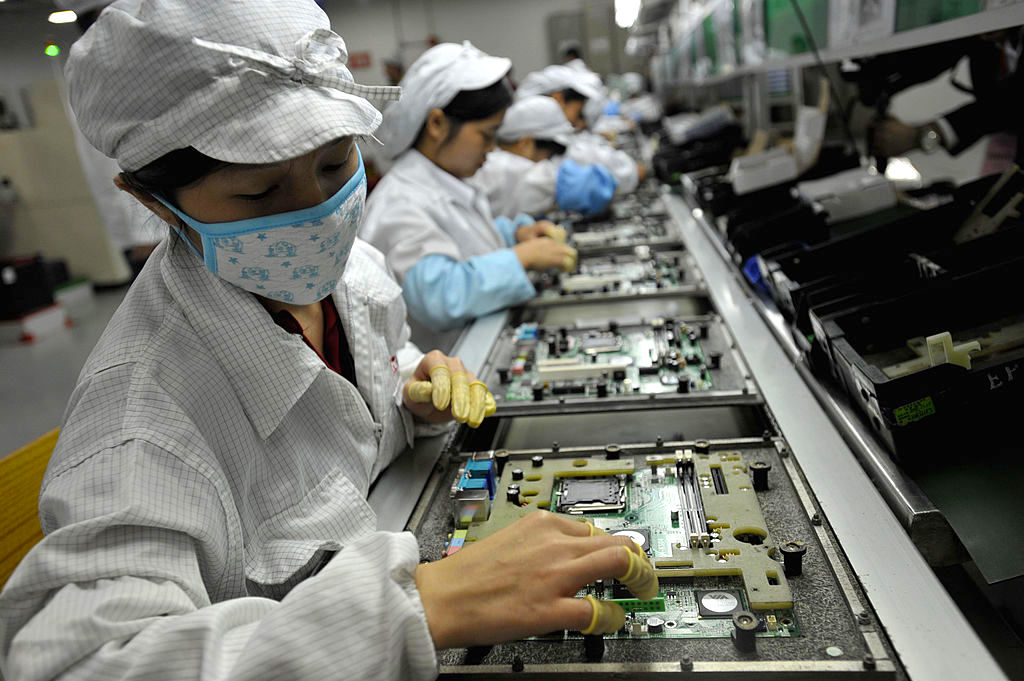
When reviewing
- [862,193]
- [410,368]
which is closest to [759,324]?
[862,193]

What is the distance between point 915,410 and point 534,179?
3.14m

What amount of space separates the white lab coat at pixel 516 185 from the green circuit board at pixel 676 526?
113 inches

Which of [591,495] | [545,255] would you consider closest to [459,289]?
[545,255]

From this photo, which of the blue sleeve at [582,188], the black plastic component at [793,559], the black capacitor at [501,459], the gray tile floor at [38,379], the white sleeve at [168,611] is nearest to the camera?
the white sleeve at [168,611]

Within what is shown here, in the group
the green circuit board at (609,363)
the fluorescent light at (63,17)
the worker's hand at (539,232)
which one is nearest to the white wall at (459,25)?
the worker's hand at (539,232)

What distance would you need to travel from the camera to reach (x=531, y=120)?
4.19m

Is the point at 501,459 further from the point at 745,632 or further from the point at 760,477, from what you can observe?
the point at 745,632

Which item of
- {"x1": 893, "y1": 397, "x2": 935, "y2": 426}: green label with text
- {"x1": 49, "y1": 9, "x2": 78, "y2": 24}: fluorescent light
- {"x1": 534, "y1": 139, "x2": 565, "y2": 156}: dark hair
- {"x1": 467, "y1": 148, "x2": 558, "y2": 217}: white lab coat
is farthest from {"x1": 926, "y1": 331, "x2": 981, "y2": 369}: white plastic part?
{"x1": 534, "y1": 139, "x2": 565, "y2": 156}: dark hair

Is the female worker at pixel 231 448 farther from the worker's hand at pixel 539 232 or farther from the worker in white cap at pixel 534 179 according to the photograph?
the worker in white cap at pixel 534 179

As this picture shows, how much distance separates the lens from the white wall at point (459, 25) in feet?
43.5

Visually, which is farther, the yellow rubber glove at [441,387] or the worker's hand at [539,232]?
the worker's hand at [539,232]

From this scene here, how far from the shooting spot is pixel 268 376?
104cm

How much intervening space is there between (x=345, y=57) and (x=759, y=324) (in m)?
1.34

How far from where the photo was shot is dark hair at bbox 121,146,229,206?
35.2 inches
